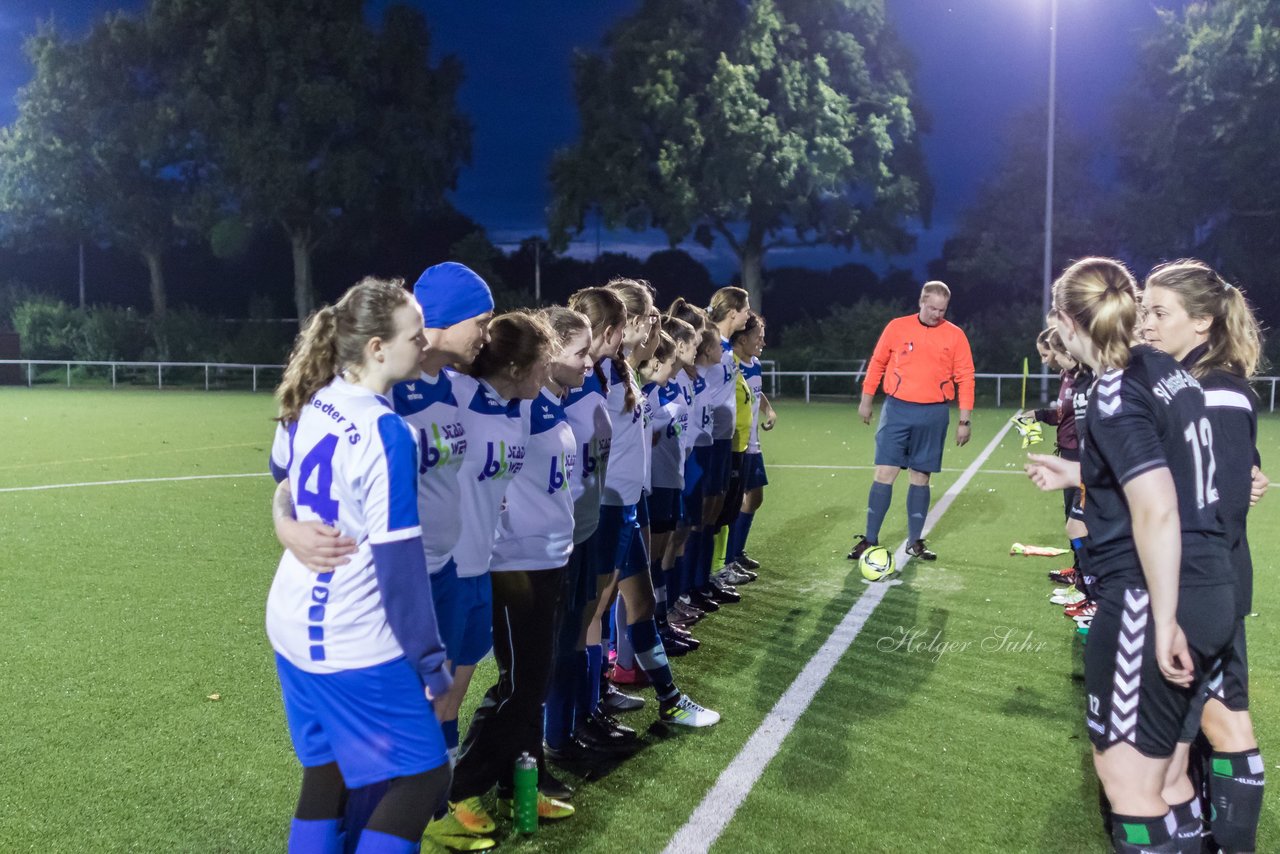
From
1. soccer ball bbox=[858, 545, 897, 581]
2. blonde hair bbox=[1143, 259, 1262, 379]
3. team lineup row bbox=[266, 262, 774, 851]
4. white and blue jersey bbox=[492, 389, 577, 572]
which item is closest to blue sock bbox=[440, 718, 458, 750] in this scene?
team lineup row bbox=[266, 262, 774, 851]

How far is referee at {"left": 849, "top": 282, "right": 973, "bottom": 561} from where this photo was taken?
8.35 metres

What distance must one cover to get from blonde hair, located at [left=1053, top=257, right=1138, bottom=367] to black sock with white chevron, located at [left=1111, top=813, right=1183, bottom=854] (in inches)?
46.4

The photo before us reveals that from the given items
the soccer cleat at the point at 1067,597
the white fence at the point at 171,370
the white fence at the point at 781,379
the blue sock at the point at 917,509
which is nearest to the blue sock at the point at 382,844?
the soccer cleat at the point at 1067,597

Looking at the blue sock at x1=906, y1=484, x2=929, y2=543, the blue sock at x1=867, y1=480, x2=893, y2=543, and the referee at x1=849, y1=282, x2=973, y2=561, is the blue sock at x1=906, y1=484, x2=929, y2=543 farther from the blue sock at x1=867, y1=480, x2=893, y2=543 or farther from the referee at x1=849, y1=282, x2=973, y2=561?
the blue sock at x1=867, y1=480, x2=893, y2=543

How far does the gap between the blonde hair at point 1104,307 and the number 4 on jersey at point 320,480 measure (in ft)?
6.34

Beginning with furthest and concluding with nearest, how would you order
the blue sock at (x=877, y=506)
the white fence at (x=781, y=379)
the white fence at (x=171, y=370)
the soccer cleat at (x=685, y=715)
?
the white fence at (x=171, y=370)
the white fence at (x=781, y=379)
the blue sock at (x=877, y=506)
the soccer cleat at (x=685, y=715)

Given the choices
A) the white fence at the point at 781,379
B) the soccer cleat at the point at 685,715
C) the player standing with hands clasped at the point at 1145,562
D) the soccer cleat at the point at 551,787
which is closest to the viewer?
the player standing with hands clasped at the point at 1145,562

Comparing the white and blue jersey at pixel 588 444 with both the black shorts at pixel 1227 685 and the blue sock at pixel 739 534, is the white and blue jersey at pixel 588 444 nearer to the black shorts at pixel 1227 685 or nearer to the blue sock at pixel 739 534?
the black shorts at pixel 1227 685

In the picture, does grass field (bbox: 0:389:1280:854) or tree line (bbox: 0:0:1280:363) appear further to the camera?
tree line (bbox: 0:0:1280:363)

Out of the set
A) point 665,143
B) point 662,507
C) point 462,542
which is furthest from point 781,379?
point 462,542

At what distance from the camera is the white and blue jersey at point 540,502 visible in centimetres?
352

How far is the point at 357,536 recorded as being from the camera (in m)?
2.43

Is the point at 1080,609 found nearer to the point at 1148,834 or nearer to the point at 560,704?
the point at 560,704

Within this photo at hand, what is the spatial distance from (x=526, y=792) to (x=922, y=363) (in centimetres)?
577
